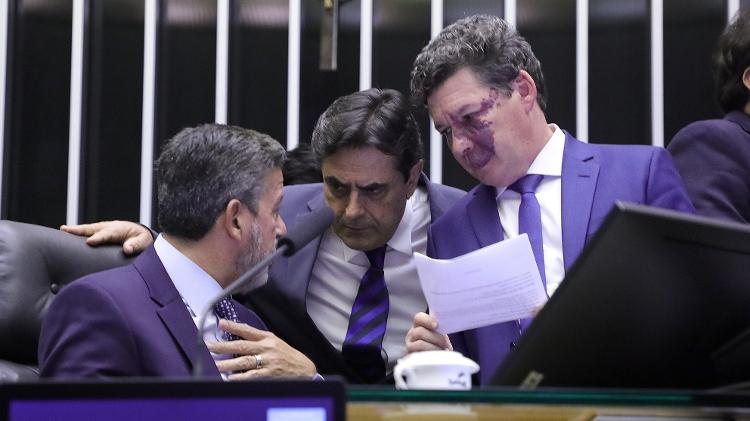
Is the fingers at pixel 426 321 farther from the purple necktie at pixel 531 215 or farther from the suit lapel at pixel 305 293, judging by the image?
the suit lapel at pixel 305 293

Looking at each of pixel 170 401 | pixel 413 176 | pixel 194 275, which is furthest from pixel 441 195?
pixel 170 401

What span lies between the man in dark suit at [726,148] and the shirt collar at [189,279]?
94 cm

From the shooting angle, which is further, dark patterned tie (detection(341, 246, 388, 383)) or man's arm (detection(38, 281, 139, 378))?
dark patterned tie (detection(341, 246, 388, 383))

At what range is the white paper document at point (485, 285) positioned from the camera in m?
1.69

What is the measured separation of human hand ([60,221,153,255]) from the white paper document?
925 mm

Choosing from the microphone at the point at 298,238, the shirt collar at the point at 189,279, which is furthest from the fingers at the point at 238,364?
the microphone at the point at 298,238

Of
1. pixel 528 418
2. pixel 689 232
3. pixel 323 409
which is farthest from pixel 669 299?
pixel 323 409

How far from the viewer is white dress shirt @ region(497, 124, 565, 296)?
7.19 ft

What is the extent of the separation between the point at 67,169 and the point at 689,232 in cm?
265

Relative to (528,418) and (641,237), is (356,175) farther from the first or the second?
(528,418)

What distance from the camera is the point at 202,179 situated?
2.20 metres

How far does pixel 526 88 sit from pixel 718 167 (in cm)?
41

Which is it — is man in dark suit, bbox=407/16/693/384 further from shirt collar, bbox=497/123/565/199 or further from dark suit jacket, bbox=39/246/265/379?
dark suit jacket, bbox=39/246/265/379

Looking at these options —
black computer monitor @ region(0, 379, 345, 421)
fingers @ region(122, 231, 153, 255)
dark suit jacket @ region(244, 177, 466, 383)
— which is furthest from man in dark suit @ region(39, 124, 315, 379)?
black computer monitor @ region(0, 379, 345, 421)
